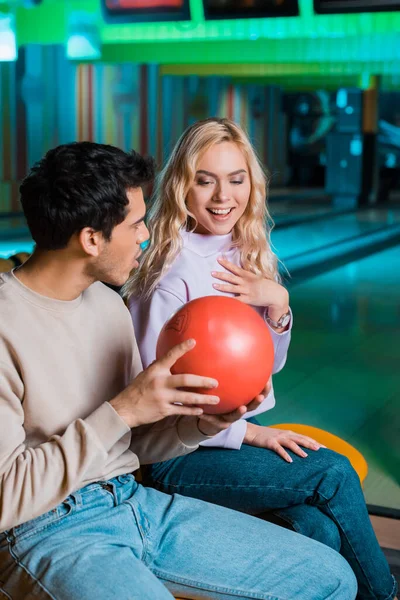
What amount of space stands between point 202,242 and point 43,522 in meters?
0.77

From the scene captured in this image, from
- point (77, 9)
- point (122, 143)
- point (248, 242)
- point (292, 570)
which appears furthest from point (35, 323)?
point (122, 143)

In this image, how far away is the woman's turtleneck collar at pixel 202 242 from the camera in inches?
69.6

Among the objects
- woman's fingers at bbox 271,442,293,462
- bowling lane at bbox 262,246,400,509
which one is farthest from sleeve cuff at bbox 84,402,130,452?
bowling lane at bbox 262,246,400,509

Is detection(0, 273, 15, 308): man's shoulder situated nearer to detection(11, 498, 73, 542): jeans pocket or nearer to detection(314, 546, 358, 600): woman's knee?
detection(11, 498, 73, 542): jeans pocket

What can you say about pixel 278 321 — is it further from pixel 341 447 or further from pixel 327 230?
pixel 327 230

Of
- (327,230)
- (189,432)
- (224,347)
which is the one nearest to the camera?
(224,347)

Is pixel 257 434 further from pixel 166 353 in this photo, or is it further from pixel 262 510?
pixel 166 353

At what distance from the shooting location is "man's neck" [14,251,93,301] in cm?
127

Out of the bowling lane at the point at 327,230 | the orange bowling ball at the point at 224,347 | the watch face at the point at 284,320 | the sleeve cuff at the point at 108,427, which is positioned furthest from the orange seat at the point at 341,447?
the bowling lane at the point at 327,230

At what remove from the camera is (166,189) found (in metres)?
1.76

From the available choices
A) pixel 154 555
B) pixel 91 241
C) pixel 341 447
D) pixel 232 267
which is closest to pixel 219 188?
pixel 232 267

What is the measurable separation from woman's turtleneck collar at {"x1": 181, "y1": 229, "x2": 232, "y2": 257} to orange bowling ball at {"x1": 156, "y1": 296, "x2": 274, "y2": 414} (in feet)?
1.45

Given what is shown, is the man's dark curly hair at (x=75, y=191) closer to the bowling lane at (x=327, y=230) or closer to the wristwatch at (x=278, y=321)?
the wristwatch at (x=278, y=321)

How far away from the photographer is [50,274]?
1.27m
